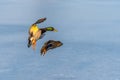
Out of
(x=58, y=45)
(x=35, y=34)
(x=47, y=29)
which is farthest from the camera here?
(x=47, y=29)

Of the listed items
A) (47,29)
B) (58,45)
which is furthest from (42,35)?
(58,45)

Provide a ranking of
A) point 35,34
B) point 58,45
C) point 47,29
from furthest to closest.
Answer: point 47,29 → point 58,45 → point 35,34

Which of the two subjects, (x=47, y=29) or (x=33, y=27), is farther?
(x=47, y=29)

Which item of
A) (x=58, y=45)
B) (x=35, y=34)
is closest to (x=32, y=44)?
(x=35, y=34)

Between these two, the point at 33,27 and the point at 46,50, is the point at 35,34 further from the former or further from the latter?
the point at 46,50

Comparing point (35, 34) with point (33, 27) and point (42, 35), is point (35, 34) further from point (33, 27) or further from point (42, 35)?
point (42, 35)

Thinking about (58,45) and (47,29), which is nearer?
(58,45)

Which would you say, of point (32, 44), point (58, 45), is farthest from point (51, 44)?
point (32, 44)

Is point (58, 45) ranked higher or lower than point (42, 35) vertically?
lower
